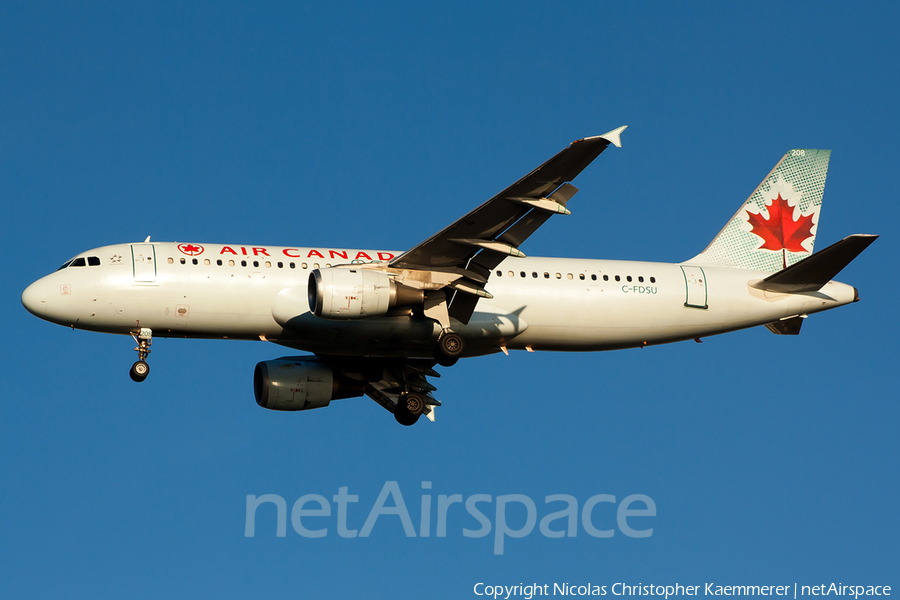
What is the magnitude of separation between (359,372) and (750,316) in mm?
14220

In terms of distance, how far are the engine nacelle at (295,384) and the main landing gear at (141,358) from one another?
5264 mm

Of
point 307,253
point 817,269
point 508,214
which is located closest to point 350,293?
point 307,253

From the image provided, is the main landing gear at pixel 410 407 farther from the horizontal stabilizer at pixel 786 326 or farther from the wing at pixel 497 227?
the horizontal stabilizer at pixel 786 326

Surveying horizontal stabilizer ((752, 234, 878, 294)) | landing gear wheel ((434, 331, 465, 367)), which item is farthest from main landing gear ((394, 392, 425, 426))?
horizontal stabilizer ((752, 234, 878, 294))

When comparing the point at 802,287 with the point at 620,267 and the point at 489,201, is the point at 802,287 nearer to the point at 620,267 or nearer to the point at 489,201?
the point at 620,267

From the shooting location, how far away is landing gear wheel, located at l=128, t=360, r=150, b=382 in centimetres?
3603

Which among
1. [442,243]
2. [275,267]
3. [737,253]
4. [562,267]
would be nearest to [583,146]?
[442,243]

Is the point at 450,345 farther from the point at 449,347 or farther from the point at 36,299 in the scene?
the point at 36,299

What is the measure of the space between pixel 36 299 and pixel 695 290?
2185 cm

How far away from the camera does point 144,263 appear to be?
3559 centimetres

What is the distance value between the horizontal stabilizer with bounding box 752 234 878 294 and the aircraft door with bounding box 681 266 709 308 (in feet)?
6.49

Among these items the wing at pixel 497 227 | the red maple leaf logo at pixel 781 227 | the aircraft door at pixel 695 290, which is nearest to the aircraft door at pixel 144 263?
the wing at pixel 497 227

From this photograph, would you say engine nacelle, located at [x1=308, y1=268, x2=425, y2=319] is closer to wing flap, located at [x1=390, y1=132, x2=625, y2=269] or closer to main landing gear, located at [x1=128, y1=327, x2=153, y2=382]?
wing flap, located at [x1=390, y1=132, x2=625, y2=269]

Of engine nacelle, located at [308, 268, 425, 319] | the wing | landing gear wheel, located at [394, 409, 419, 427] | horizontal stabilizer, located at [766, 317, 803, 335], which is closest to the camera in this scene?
the wing
